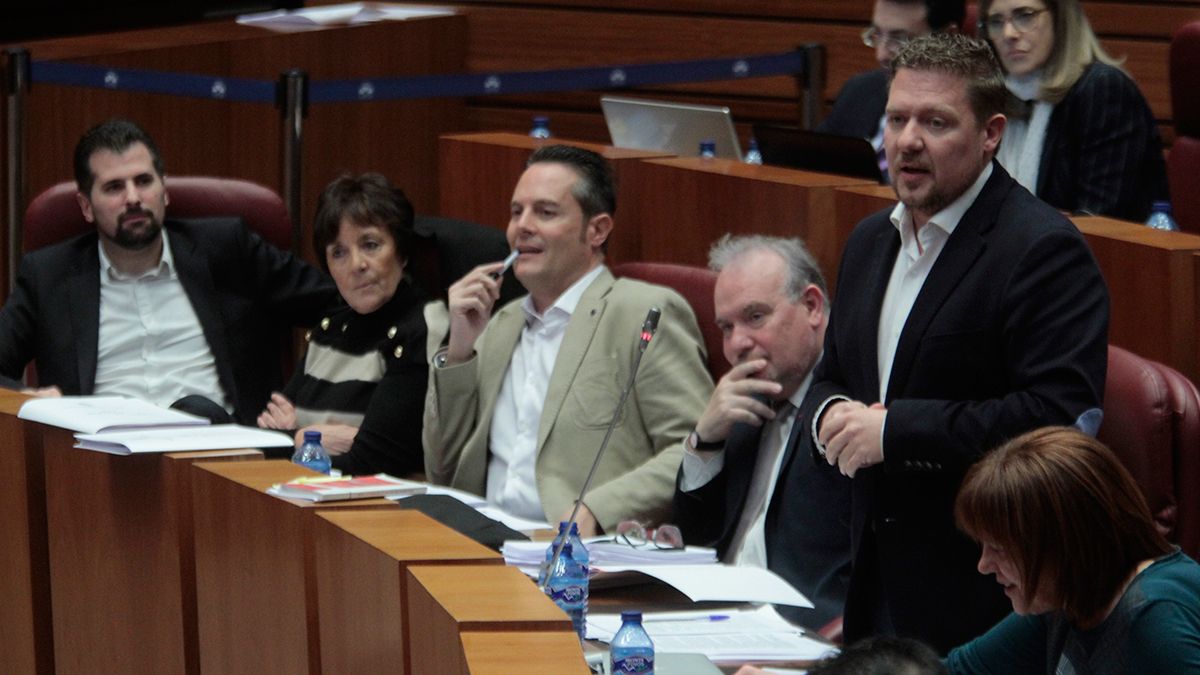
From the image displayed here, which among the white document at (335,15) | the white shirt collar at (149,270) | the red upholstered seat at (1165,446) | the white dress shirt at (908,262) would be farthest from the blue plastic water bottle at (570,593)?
the white document at (335,15)

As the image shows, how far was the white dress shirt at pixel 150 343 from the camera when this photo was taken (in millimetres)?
4305

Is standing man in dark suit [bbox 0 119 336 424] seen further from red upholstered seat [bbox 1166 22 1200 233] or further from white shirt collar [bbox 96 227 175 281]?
red upholstered seat [bbox 1166 22 1200 233]

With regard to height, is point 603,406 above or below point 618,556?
above

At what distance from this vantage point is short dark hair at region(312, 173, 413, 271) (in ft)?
12.9

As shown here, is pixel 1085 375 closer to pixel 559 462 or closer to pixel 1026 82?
pixel 559 462

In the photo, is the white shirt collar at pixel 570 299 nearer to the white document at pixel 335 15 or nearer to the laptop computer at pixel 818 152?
the laptop computer at pixel 818 152

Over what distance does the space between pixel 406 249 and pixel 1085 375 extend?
199 cm

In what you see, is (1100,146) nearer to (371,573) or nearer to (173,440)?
(173,440)

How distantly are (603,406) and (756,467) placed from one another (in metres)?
0.46

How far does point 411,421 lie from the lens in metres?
3.79

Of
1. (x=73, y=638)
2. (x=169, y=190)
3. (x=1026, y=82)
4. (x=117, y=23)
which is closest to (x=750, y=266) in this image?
(x=1026, y=82)

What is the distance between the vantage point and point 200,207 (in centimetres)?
450

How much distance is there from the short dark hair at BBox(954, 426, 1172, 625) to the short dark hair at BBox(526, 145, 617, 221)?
1.79 metres

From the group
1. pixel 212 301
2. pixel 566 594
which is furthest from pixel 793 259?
pixel 212 301
